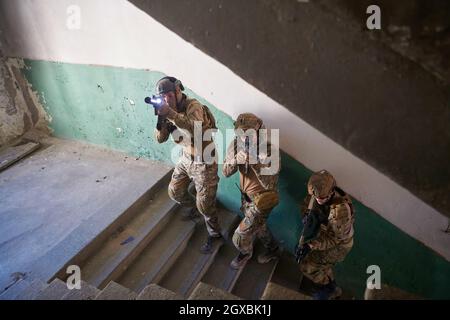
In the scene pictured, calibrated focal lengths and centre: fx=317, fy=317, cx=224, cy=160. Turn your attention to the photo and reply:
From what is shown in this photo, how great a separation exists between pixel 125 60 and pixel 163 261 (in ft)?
8.84

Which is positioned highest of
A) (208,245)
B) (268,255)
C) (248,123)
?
(248,123)

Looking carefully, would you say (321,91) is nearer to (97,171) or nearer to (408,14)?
(408,14)

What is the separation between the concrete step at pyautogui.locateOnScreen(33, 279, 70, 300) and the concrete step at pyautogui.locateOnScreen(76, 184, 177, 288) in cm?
40

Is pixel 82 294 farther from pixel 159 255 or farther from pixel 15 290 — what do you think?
pixel 159 255

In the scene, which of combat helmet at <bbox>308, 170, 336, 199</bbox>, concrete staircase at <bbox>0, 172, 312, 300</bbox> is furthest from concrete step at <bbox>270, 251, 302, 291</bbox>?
combat helmet at <bbox>308, 170, 336, 199</bbox>

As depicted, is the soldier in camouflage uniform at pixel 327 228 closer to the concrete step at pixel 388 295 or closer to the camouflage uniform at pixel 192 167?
the camouflage uniform at pixel 192 167

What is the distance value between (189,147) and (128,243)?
4.46 ft

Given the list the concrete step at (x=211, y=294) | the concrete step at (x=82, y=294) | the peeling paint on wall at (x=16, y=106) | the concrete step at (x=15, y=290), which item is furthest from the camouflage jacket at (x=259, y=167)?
the peeling paint on wall at (x=16, y=106)

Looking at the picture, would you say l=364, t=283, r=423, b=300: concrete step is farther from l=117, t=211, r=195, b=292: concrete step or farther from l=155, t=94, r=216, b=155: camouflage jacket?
l=117, t=211, r=195, b=292: concrete step

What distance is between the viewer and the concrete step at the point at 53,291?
277cm

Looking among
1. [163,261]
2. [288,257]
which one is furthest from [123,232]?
[288,257]

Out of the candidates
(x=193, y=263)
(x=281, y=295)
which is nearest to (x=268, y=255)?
(x=193, y=263)

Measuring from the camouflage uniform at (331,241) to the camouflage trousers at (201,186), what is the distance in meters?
1.08

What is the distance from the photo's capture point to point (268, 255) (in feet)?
13.0
